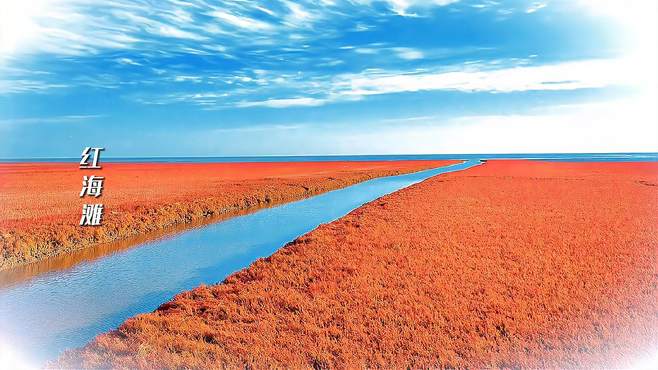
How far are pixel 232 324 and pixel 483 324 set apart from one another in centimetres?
608

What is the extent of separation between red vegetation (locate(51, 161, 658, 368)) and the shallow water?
2.12 m

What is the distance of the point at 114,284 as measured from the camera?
17297 mm

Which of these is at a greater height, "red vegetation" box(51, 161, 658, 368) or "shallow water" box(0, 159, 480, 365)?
"red vegetation" box(51, 161, 658, 368)

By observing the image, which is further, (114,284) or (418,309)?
(114,284)

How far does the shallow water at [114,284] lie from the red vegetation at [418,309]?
2.12 metres

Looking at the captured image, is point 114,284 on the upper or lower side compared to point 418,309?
lower

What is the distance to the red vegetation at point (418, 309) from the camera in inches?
369

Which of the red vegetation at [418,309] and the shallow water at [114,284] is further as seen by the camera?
the shallow water at [114,284]

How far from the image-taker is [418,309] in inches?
456

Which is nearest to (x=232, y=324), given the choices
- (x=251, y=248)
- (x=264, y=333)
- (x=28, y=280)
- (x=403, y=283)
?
(x=264, y=333)

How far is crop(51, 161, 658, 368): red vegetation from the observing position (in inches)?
369

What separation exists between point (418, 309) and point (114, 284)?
475 inches

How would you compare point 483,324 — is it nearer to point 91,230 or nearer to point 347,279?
point 347,279

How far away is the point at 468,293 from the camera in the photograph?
1273 cm
